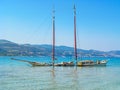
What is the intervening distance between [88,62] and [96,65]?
10.3ft

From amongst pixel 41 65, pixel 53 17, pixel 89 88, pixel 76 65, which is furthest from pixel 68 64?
pixel 89 88

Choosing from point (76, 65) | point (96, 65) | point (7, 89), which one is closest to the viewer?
point (7, 89)

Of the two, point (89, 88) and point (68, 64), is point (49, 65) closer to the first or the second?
point (68, 64)

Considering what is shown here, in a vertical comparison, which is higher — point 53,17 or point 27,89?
point 53,17

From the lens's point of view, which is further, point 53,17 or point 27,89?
point 53,17

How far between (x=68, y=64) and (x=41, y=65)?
771 cm

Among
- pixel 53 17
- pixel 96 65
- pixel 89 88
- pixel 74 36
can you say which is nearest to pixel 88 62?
pixel 96 65

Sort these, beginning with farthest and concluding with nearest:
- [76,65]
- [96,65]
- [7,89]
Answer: [96,65] → [76,65] → [7,89]

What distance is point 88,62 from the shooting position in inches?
3145

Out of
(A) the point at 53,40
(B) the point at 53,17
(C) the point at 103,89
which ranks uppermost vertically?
(B) the point at 53,17

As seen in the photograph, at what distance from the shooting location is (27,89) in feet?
99.9

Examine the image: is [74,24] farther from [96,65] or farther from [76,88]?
[76,88]

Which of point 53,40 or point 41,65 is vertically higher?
point 53,40

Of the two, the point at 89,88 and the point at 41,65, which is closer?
the point at 89,88
